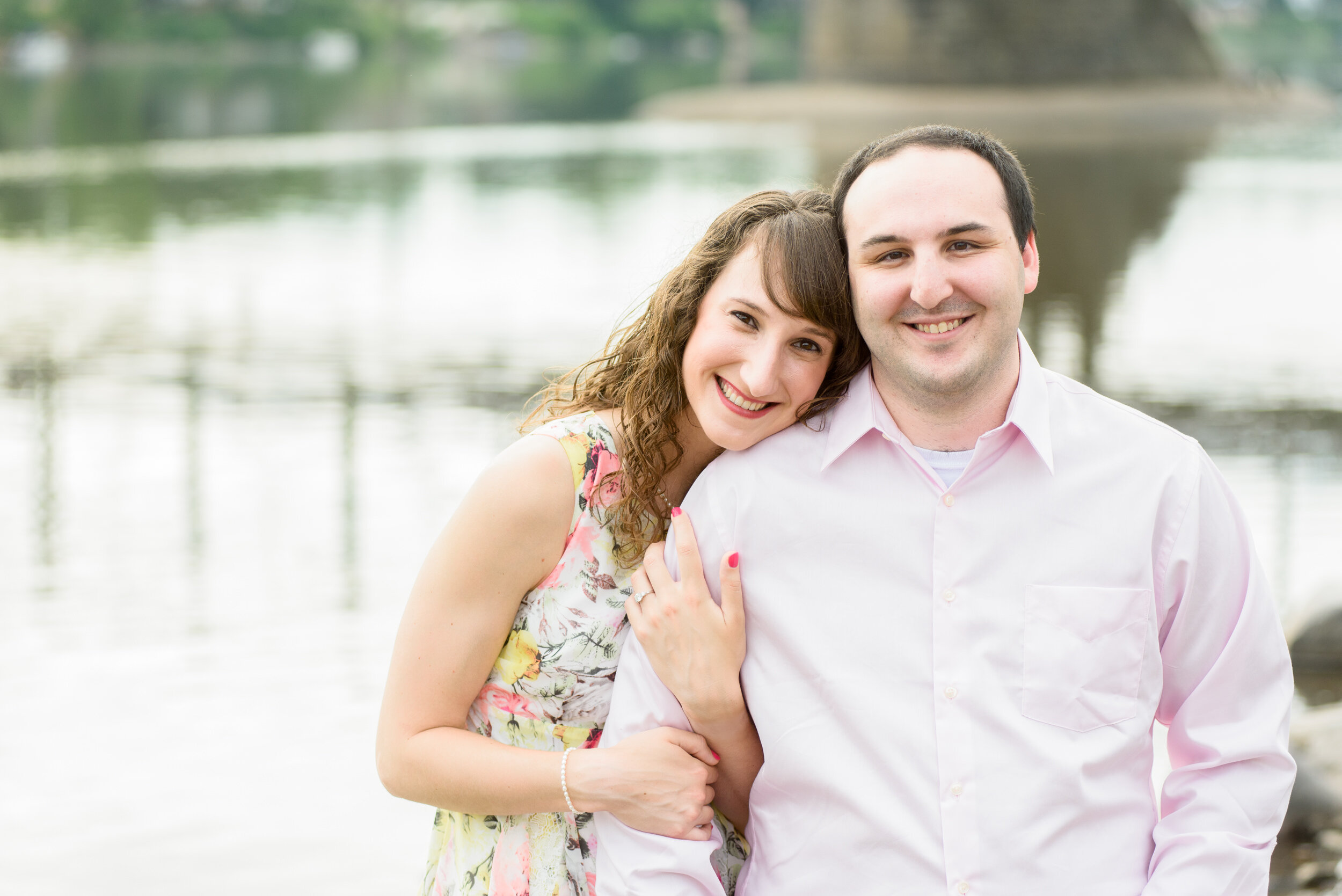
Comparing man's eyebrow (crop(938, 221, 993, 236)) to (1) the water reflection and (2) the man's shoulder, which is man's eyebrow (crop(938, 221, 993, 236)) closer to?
(2) the man's shoulder

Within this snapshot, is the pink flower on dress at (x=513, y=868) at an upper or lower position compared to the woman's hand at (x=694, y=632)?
lower

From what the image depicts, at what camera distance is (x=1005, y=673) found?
2.37 m

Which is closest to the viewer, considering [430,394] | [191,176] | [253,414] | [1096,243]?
[253,414]

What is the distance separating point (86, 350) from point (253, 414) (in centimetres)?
257

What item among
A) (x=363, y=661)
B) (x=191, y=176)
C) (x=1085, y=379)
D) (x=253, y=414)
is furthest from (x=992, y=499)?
(x=191, y=176)

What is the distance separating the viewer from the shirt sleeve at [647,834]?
2414 mm

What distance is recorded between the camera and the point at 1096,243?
17547mm

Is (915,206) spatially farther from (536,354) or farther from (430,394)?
(536,354)

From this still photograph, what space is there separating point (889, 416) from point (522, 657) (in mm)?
716

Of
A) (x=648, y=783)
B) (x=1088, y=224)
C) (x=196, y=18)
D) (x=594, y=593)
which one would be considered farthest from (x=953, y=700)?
(x=196, y=18)

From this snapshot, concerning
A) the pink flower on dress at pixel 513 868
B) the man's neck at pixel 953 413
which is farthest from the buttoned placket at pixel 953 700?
the pink flower on dress at pixel 513 868

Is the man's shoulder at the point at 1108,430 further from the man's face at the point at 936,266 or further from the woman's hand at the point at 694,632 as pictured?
the woman's hand at the point at 694,632

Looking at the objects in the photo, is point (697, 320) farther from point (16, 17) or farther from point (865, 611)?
point (16, 17)

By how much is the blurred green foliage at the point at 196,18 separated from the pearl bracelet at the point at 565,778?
2923 inches
